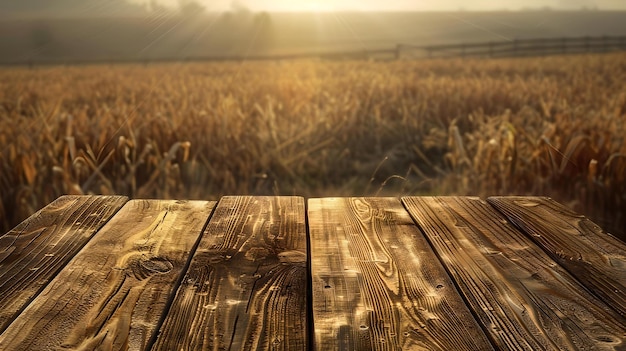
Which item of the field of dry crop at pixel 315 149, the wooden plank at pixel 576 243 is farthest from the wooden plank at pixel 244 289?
the field of dry crop at pixel 315 149

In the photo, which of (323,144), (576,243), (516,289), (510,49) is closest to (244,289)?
(516,289)

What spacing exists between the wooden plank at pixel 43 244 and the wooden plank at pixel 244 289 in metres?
0.31

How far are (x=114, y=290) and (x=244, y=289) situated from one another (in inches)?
10.5

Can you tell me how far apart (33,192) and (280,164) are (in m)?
2.07

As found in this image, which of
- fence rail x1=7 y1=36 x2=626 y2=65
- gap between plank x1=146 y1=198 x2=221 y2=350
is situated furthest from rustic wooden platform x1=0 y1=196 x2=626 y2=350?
fence rail x1=7 y1=36 x2=626 y2=65

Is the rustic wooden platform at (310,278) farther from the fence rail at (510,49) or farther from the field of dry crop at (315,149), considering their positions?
the fence rail at (510,49)

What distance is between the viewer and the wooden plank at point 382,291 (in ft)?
3.84

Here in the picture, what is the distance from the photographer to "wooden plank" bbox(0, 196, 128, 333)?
138 cm

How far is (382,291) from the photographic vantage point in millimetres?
1373

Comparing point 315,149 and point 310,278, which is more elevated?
point 310,278

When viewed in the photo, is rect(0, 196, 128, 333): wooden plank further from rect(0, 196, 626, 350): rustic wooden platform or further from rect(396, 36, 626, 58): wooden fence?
rect(396, 36, 626, 58): wooden fence

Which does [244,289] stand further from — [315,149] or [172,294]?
[315,149]

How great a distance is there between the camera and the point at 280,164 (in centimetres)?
533

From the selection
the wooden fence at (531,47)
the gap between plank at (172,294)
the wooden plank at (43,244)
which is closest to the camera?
the gap between plank at (172,294)
